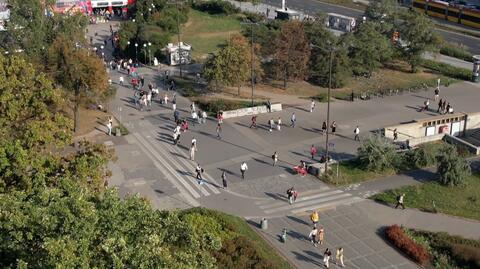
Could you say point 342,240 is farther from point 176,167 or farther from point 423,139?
point 423,139

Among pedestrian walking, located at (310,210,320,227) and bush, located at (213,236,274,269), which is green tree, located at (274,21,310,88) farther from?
bush, located at (213,236,274,269)

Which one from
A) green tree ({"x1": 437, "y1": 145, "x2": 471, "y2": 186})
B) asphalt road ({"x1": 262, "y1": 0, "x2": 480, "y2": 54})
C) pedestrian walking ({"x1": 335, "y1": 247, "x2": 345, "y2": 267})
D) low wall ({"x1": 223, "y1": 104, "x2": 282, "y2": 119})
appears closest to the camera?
pedestrian walking ({"x1": 335, "y1": 247, "x2": 345, "y2": 267})

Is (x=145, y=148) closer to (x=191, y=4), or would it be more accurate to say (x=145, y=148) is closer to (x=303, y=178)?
(x=303, y=178)

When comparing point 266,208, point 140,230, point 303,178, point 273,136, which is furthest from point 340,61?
point 140,230

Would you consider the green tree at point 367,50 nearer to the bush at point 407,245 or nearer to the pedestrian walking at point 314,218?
the pedestrian walking at point 314,218

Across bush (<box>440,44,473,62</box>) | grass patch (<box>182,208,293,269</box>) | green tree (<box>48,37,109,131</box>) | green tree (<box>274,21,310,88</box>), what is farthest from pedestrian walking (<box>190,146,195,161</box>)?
bush (<box>440,44,473,62</box>)
